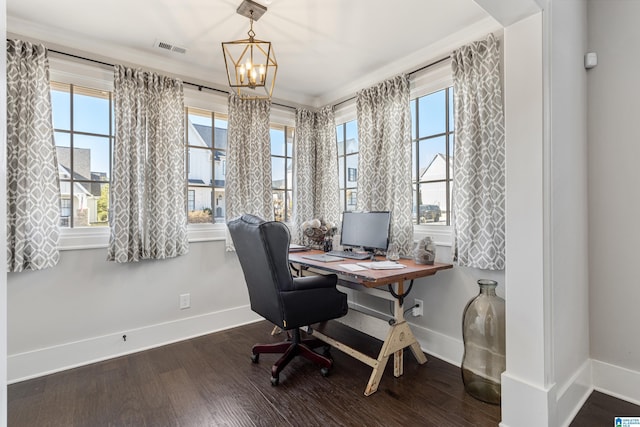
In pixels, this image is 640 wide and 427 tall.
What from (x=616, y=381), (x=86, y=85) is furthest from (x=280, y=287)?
(x=86, y=85)

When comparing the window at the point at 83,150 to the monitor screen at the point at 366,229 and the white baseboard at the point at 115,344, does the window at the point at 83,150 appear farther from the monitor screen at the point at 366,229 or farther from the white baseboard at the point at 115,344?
the monitor screen at the point at 366,229

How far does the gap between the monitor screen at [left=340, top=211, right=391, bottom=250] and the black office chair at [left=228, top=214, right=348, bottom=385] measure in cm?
62

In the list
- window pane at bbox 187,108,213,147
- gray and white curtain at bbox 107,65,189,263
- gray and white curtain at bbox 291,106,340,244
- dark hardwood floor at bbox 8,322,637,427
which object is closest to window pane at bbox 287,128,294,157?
gray and white curtain at bbox 291,106,340,244

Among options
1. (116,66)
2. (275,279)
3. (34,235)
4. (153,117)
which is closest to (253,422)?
(275,279)

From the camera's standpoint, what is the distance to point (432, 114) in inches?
105

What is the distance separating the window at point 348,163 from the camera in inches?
135

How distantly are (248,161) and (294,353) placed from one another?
1842mm

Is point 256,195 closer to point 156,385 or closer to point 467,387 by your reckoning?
point 156,385

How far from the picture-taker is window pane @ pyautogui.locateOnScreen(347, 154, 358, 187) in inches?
135

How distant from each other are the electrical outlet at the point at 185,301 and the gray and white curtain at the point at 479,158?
2.32 metres

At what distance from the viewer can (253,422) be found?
1728 mm

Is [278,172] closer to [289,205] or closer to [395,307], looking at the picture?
[289,205]

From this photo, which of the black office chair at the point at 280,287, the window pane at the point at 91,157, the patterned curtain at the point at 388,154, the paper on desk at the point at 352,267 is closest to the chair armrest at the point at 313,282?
the black office chair at the point at 280,287

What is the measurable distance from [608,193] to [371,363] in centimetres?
181
